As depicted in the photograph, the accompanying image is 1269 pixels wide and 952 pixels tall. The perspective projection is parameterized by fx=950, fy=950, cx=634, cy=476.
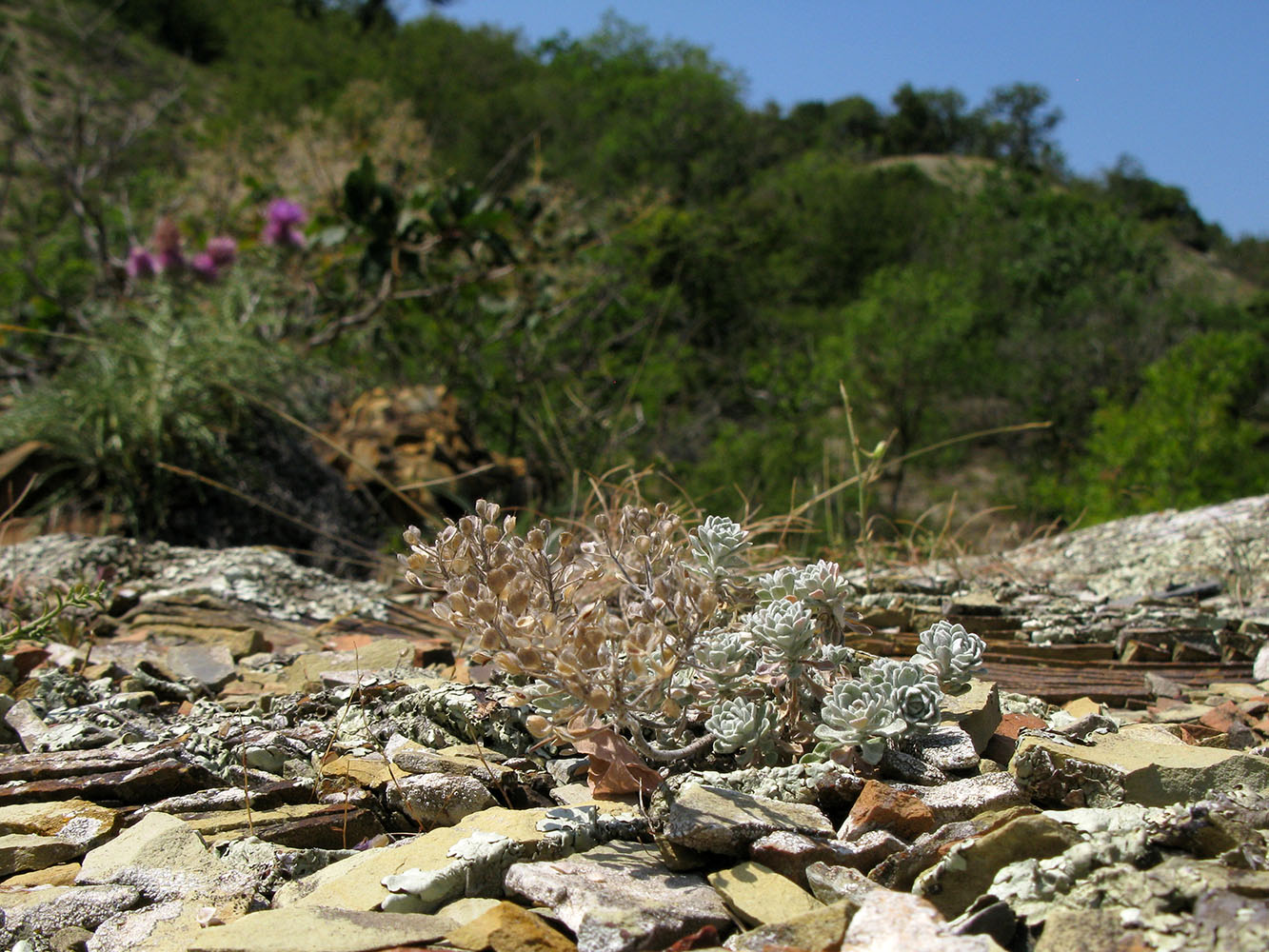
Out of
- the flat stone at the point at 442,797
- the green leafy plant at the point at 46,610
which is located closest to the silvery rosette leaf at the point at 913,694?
the flat stone at the point at 442,797

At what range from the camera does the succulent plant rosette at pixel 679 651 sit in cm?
134

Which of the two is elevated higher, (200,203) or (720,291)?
(720,291)

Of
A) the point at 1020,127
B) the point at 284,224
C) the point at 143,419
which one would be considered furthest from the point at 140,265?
the point at 1020,127

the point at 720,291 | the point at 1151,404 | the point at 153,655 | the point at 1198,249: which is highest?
the point at 1198,249

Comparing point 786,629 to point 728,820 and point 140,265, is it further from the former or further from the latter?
point 140,265

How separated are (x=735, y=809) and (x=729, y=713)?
20 centimetres

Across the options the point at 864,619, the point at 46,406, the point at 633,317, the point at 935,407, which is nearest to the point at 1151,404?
the point at 633,317

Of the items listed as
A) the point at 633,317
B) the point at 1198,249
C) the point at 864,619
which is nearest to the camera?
the point at 864,619

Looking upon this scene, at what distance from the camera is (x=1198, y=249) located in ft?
126

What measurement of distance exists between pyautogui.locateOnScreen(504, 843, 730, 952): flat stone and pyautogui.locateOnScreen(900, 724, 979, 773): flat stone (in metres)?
0.39

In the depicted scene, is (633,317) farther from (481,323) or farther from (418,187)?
(418,187)

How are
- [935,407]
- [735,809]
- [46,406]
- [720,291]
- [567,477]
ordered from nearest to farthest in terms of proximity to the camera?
1. [735,809]
2. [46,406]
3. [567,477]
4. [935,407]
5. [720,291]

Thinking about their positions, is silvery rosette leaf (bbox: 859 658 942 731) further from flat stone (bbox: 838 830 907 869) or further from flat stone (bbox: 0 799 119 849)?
flat stone (bbox: 0 799 119 849)

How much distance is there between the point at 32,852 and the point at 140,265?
18.0 feet
